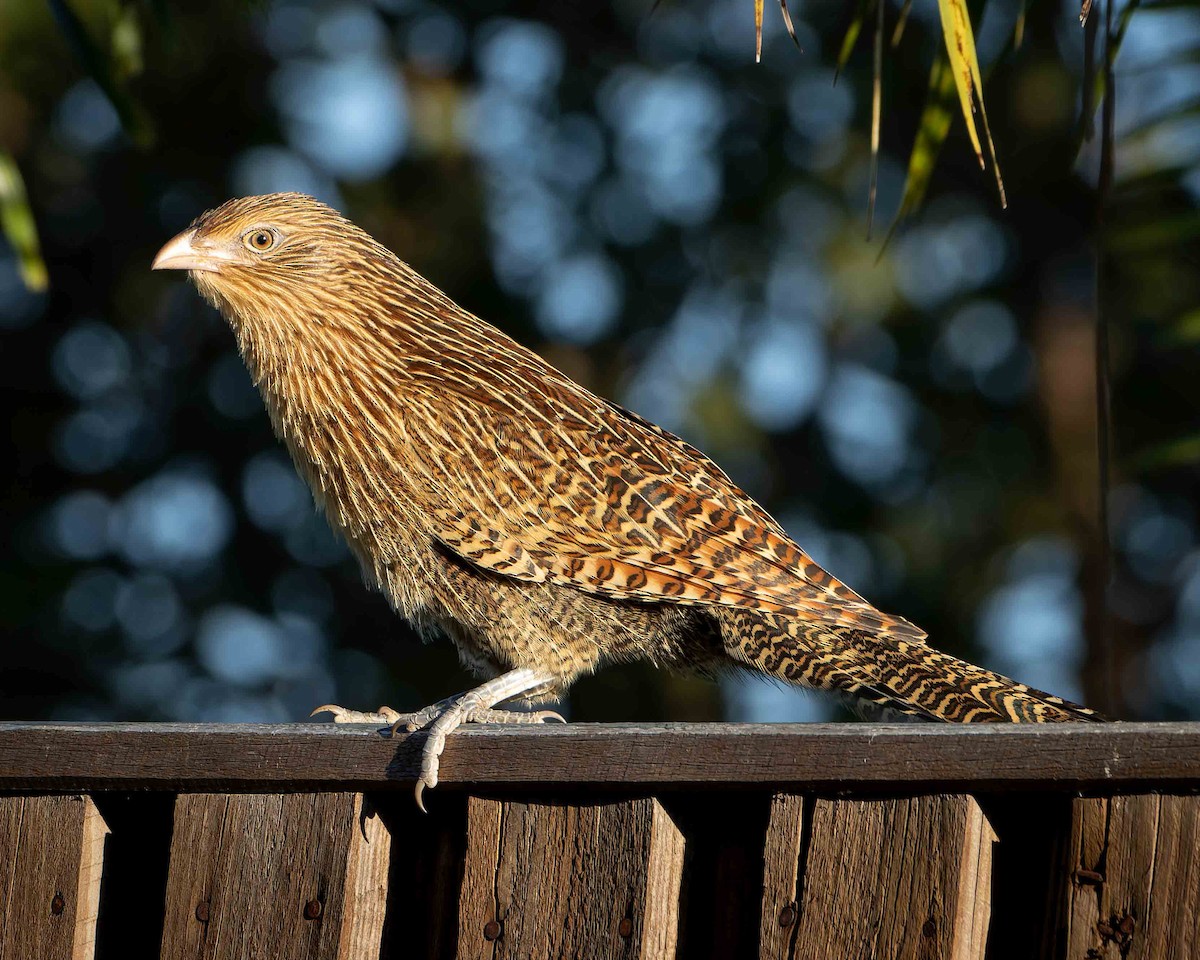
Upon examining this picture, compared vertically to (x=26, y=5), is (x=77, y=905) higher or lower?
lower

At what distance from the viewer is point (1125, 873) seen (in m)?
2.40

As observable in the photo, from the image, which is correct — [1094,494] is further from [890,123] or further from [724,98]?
Result: [724,98]

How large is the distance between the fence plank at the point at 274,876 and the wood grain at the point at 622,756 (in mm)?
50

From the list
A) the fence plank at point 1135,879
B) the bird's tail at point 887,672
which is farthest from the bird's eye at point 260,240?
the fence plank at point 1135,879

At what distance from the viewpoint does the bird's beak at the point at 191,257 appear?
16.5 ft

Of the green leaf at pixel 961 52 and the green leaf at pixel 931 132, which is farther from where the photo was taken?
the green leaf at pixel 931 132

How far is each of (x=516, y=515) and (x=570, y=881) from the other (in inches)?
75.9

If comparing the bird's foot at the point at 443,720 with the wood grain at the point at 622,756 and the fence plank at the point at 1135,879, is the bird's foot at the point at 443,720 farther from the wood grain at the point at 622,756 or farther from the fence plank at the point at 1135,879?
the fence plank at the point at 1135,879

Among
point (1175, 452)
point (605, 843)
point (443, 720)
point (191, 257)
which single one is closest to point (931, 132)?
point (1175, 452)

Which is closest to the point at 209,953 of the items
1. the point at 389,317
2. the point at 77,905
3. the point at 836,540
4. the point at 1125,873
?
the point at 77,905

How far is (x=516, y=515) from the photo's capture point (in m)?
4.58

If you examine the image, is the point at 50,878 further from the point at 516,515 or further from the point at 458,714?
the point at 516,515

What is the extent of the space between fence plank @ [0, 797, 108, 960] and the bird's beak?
2.29m

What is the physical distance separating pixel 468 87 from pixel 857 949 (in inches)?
441
